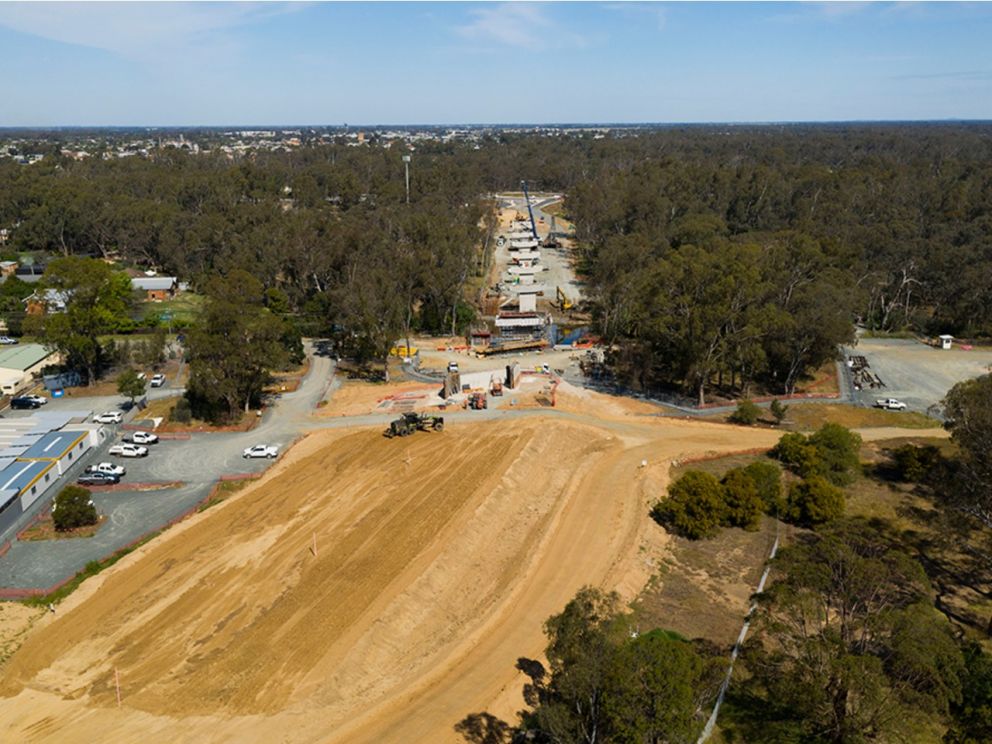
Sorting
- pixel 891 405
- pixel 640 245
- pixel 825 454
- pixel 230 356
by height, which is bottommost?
pixel 891 405

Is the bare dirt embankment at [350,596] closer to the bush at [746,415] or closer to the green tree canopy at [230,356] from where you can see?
the bush at [746,415]

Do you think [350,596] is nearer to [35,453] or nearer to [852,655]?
[852,655]

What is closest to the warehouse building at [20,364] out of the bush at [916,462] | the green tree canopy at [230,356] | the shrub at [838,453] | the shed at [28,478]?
the green tree canopy at [230,356]

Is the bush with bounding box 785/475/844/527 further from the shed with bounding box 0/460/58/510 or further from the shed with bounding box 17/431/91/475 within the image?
the shed with bounding box 17/431/91/475

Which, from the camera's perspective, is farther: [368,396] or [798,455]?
[368,396]

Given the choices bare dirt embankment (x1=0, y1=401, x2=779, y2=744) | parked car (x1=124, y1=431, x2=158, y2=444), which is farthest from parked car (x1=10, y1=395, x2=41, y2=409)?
bare dirt embankment (x1=0, y1=401, x2=779, y2=744)

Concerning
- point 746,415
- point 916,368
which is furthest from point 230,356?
point 916,368
